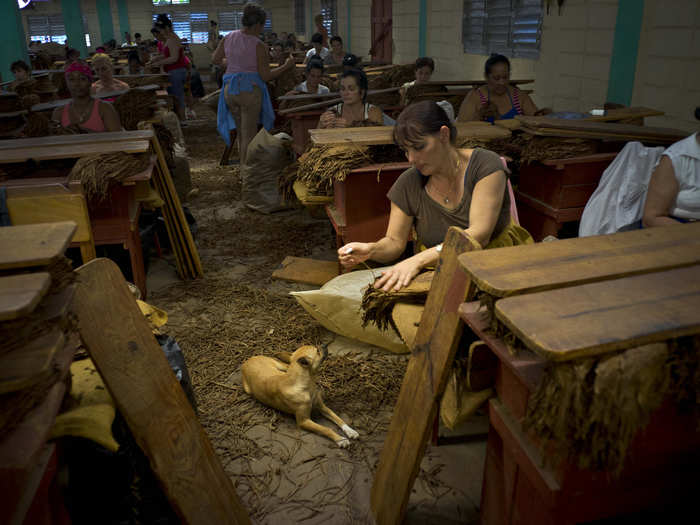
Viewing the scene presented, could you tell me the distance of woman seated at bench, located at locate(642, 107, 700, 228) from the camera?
9.30ft

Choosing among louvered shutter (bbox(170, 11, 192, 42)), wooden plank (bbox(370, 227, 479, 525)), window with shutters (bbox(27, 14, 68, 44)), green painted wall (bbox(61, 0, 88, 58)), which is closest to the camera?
wooden plank (bbox(370, 227, 479, 525))

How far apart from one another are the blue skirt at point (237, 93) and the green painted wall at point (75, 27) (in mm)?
17236

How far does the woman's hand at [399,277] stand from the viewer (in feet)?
7.93

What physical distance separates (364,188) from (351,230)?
1.03ft

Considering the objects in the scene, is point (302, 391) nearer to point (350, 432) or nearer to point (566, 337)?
point (350, 432)

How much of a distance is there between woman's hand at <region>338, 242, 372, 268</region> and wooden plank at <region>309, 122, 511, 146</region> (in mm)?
1203

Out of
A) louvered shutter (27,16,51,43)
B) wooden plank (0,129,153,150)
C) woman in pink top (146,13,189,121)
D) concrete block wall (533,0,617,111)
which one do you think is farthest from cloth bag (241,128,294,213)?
louvered shutter (27,16,51,43)

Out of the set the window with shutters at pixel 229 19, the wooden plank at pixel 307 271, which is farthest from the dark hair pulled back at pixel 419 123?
the window with shutters at pixel 229 19

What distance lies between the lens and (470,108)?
16.9ft

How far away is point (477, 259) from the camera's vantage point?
61.9 inches

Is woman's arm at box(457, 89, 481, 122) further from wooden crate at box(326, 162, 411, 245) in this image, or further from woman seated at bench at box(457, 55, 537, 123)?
wooden crate at box(326, 162, 411, 245)

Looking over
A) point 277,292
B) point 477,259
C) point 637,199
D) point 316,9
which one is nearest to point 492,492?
point 477,259

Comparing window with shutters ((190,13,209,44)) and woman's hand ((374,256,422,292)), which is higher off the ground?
window with shutters ((190,13,209,44))

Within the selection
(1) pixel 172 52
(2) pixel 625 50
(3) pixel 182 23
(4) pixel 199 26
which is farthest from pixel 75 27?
(2) pixel 625 50
